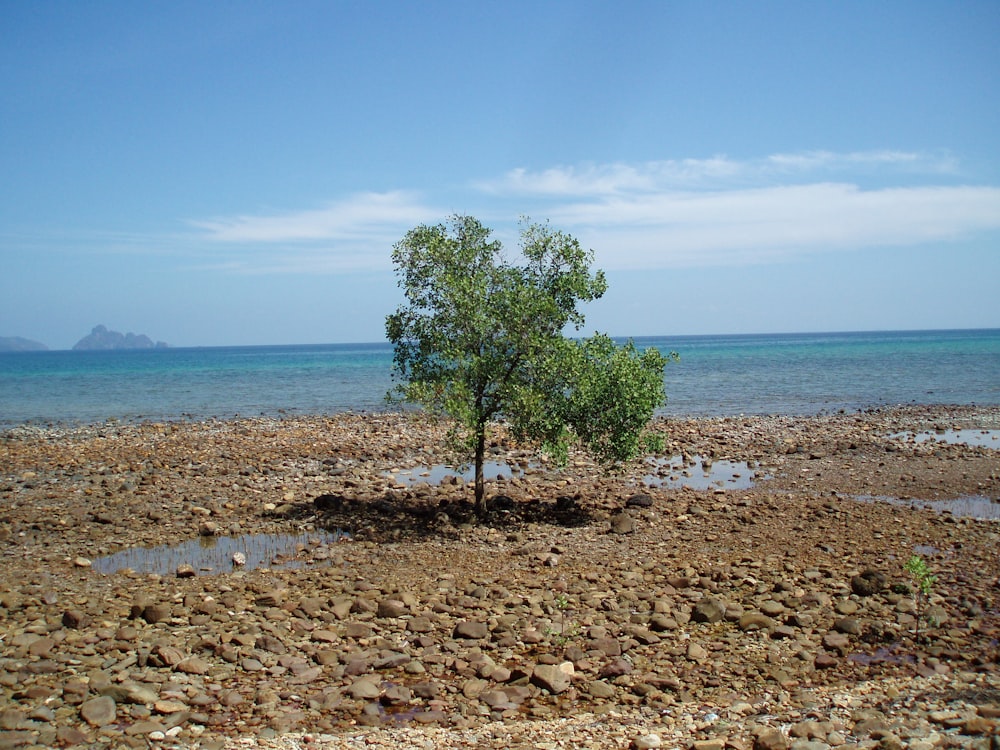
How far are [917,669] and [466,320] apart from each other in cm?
1179

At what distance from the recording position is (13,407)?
5847cm

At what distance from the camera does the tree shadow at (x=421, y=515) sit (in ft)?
62.1

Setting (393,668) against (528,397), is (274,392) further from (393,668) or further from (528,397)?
(393,668)

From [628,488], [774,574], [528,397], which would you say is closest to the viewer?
[774,574]

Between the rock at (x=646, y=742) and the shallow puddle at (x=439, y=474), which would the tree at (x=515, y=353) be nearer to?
the shallow puddle at (x=439, y=474)

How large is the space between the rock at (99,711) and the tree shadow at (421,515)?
28.8 ft

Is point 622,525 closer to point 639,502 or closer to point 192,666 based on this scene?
point 639,502

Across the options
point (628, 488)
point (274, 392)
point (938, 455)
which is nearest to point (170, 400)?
point (274, 392)

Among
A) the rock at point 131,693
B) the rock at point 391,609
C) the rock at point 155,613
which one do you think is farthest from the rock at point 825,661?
the rock at point 155,613

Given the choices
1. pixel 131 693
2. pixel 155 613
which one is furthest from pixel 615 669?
pixel 155 613

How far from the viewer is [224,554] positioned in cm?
1723

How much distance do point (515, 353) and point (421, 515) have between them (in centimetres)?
483

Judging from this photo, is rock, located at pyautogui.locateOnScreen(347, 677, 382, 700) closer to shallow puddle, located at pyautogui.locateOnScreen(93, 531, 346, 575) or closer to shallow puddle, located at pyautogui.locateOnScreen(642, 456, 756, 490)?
shallow puddle, located at pyautogui.locateOnScreen(93, 531, 346, 575)

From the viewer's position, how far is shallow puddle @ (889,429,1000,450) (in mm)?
32531
